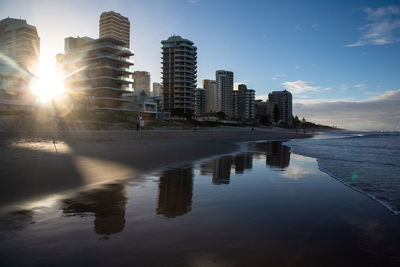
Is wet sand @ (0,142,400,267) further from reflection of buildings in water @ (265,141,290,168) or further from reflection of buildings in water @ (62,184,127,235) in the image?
reflection of buildings in water @ (265,141,290,168)

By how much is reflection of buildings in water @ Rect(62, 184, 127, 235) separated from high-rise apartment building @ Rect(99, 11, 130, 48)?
19424 cm

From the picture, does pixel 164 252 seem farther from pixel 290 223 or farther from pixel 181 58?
pixel 181 58

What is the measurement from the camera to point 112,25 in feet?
594

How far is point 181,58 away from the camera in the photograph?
112 metres

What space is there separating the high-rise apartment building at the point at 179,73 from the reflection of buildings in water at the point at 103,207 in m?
102

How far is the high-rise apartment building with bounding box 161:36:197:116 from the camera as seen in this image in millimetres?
111625

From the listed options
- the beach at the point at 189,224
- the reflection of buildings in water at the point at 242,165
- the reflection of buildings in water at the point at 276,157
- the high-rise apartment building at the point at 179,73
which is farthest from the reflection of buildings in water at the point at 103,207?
the high-rise apartment building at the point at 179,73

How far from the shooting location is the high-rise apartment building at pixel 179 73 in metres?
112

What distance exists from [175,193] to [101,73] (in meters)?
69.4

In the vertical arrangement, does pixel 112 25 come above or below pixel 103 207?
above

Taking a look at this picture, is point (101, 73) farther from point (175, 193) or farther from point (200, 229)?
point (200, 229)

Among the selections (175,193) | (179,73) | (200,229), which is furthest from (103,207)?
(179,73)

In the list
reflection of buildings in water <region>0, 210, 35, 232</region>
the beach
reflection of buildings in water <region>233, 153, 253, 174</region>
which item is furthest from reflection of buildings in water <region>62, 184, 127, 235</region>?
reflection of buildings in water <region>233, 153, 253, 174</region>

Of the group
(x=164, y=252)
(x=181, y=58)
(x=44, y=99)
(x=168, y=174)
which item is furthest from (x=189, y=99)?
(x=164, y=252)
